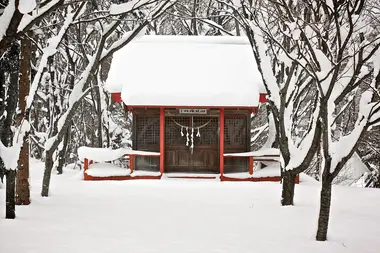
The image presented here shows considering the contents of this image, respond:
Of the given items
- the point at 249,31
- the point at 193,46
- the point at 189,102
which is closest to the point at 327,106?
the point at 249,31

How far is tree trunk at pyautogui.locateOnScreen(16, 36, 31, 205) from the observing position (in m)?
9.01

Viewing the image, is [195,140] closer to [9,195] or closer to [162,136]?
[162,136]

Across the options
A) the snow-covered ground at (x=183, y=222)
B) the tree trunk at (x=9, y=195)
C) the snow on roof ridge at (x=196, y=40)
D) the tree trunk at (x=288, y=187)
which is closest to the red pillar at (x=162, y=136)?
the snow-covered ground at (x=183, y=222)

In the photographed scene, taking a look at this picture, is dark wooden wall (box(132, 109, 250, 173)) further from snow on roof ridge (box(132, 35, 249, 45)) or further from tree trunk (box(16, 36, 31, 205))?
tree trunk (box(16, 36, 31, 205))

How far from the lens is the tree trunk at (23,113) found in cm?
901

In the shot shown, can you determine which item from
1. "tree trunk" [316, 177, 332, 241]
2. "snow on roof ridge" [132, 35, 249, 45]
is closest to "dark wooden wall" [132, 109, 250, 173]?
"snow on roof ridge" [132, 35, 249, 45]

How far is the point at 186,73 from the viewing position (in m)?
17.1

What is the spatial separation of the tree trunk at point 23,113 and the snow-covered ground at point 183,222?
0.33 metres

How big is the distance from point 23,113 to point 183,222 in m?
3.77

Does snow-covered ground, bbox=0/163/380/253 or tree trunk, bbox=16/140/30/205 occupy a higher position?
tree trunk, bbox=16/140/30/205

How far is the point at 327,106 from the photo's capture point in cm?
731

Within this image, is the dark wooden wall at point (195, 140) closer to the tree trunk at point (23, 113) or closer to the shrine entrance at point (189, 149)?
the shrine entrance at point (189, 149)

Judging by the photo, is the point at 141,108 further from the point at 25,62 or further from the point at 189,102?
the point at 25,62

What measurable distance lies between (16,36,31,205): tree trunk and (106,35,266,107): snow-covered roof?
6500 millimetres
